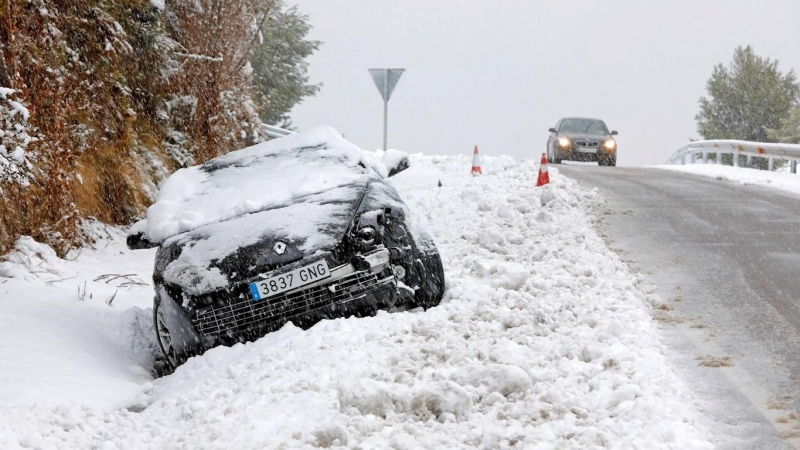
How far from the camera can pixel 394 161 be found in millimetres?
7188

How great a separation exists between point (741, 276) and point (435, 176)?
9.04 metres

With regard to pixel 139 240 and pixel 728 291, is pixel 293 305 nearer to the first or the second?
pixel 139 240

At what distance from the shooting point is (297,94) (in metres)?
35.7

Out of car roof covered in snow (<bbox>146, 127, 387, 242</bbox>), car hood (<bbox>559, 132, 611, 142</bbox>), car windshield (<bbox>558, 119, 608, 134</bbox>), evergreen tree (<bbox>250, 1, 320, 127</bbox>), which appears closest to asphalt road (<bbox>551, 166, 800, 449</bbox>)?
car roof covered in snow (<bbox>146, 127, 387, 242</bbox>)

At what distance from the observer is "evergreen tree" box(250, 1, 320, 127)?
33.8m

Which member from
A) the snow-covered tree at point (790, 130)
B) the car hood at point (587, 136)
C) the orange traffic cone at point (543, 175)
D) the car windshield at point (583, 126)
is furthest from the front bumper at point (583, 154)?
the snow-covered tree at point (790, 130)

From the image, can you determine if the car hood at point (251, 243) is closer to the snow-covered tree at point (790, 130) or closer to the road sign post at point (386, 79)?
the road sign post at point (386, 79)

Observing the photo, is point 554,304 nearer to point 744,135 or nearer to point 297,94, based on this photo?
point 297,94

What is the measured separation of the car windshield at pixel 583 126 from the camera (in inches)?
895

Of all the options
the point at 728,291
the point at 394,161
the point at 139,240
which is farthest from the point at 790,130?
the point at 139,240

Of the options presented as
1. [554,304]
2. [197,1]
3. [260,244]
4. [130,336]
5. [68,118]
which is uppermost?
[197,1]

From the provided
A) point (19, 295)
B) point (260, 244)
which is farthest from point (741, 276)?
point (19, 295)

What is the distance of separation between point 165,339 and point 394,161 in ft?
8.44

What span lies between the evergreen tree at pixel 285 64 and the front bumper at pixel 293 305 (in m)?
28.3
